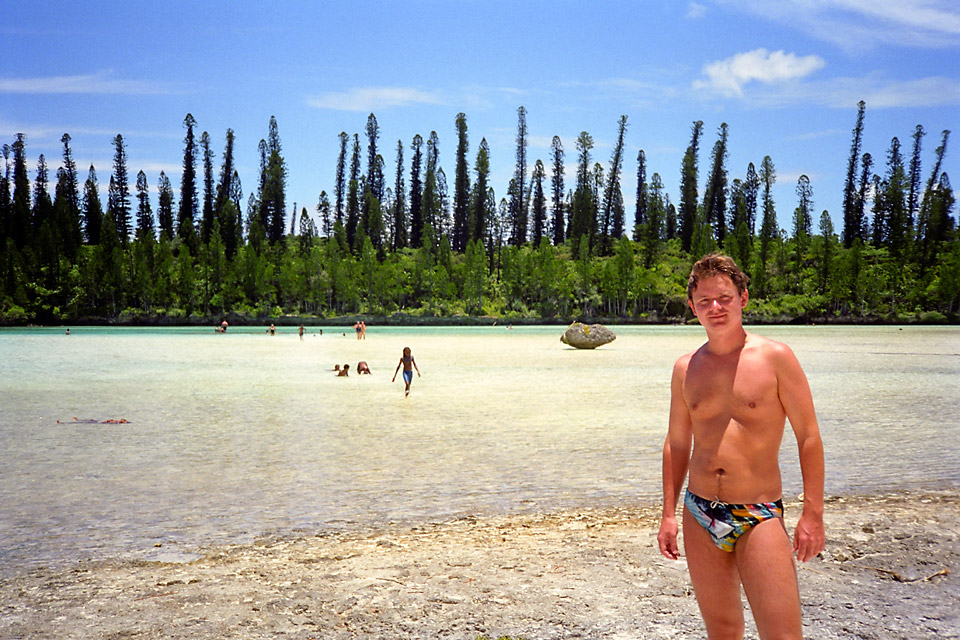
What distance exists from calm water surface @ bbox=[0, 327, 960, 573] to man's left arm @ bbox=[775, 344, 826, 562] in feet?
15.2

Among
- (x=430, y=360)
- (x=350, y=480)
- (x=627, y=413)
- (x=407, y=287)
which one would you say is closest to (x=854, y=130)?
(x=407, y=287)

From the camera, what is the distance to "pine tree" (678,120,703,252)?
109562 mm

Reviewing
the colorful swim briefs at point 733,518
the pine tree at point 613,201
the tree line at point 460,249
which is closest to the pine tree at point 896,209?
the tree line at point 460,249

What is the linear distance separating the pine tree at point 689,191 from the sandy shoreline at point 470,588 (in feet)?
350

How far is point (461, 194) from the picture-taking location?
373 feet

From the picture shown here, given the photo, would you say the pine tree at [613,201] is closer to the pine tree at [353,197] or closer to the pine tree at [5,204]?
the pine tree at [353,197]

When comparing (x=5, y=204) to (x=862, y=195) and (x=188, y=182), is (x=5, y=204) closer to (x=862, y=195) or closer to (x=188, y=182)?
(x=188, y=182)

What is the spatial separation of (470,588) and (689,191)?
365ft

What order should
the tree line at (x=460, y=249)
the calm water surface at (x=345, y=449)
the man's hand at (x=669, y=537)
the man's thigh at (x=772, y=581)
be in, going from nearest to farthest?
1. the man's thigh at (x=772, y=581)
2. the man's hand at (x=669, y=537)
3. the calm water surface at (x=345, y=449)
4. the tree line at (x=460, y=249)

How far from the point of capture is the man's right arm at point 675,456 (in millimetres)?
3223

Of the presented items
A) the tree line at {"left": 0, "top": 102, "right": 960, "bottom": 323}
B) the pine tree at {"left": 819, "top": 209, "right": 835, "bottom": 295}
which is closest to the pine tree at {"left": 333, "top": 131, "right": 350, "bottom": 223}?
the tree line at {"left": 0, "top": 102, "right": 960, "bottom": 323}

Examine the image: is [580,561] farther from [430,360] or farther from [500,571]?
[430,360]

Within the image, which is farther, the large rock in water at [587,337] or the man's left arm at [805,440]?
the large rock in water at [587,337]

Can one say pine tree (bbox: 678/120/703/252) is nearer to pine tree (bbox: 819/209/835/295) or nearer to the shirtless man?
pine tree (bbox: 819/209/835/295)
